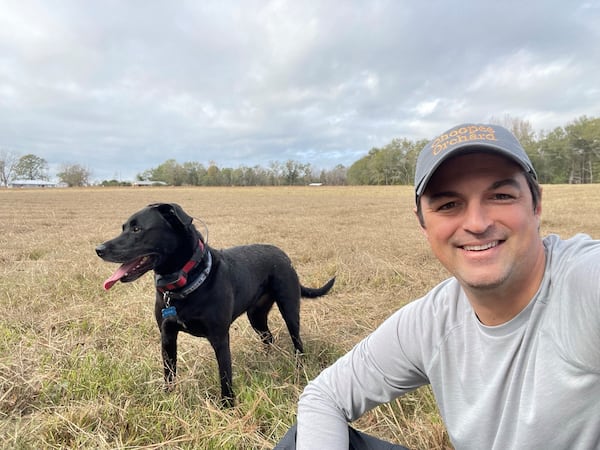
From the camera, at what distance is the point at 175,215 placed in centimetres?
275

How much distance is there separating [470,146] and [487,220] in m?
0.25

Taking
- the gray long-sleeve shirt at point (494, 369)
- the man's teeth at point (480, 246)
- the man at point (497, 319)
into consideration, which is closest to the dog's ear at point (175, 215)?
the gray long-sleeve shirt at point (494, 369)

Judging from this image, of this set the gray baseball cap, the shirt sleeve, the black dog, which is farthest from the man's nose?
the black dog

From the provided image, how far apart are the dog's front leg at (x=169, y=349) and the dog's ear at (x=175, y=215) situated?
705mm

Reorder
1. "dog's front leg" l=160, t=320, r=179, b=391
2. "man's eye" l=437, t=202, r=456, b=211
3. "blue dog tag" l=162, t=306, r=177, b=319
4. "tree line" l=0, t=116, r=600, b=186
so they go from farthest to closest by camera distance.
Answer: "tree line" l=0, t=116, r=600, b=186 → "dog's front leg" l=160, t=320, r=179, b=391 → "blue dog tag" l=162, t=306, r=177, b=319 → "man's eye" l=437, t=202, r=456, b=211

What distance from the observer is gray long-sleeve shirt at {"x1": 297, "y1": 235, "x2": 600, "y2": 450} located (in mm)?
1107

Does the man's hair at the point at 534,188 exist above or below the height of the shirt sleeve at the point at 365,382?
above

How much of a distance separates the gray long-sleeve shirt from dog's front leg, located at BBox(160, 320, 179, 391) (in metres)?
1.44

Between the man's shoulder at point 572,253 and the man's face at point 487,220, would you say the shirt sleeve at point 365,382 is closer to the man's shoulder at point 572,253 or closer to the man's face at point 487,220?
the man's face at point 487,220

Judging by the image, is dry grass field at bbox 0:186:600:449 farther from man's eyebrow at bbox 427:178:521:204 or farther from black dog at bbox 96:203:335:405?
man's eyebrow at bbox 427:178:521:204

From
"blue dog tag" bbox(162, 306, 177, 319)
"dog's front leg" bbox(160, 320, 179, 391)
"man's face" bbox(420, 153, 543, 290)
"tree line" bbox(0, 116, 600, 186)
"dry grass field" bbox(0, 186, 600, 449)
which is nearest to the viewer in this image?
"man's face" bbox(420, 153, 543, 290)

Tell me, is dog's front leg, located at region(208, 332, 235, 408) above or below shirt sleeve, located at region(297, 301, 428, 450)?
below

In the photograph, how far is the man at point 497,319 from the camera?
112cm

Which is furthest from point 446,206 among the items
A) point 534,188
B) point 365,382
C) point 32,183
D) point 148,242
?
point 32,183
